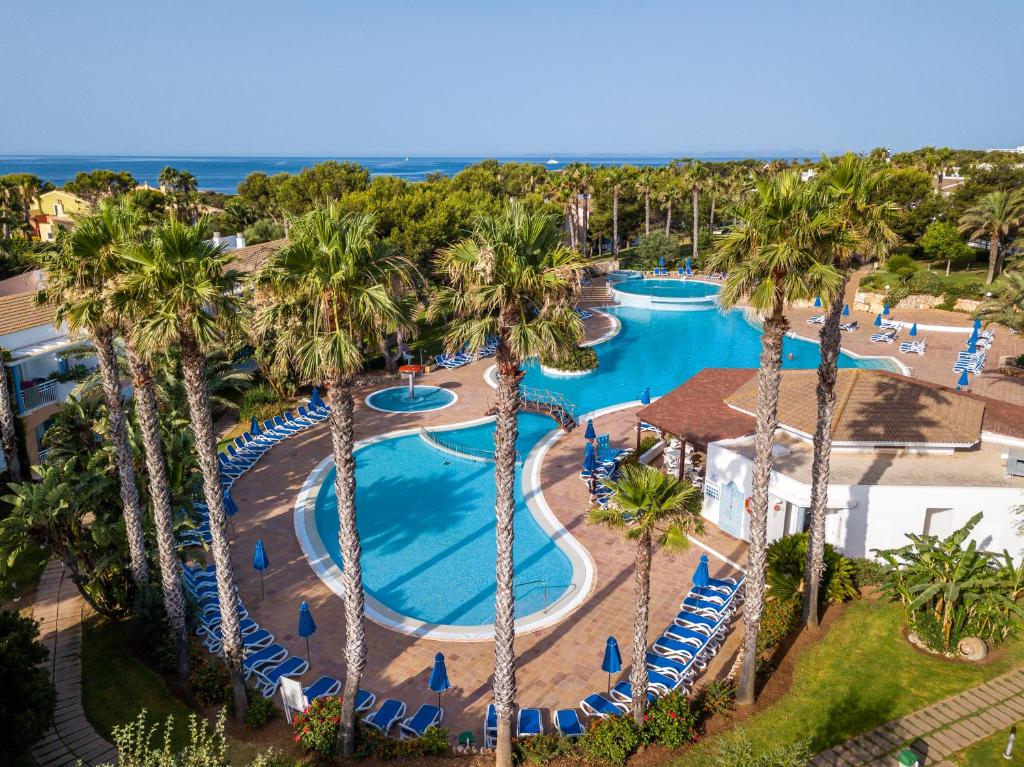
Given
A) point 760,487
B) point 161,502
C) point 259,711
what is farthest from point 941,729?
point 161,502

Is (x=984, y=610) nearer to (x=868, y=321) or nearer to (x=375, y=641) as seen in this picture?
(x=375, y=641)

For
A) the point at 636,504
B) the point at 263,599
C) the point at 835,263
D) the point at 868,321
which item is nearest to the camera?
the point at 636,504

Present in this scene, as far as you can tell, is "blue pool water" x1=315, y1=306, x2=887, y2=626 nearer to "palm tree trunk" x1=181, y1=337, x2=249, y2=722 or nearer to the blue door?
"palm tree trunk" x1=181, y1=337, x2=249, y2=722

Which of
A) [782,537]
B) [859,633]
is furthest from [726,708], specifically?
[782,537]

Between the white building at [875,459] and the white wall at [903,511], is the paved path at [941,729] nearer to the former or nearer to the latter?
the white building at [875,459]

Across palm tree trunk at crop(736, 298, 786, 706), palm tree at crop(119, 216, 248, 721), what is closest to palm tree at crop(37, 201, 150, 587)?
palm tree at crop(119, 216, 248, 721)

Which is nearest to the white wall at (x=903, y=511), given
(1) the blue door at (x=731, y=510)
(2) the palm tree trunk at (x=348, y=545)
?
(1) the blue door at (x=731, y=510)
